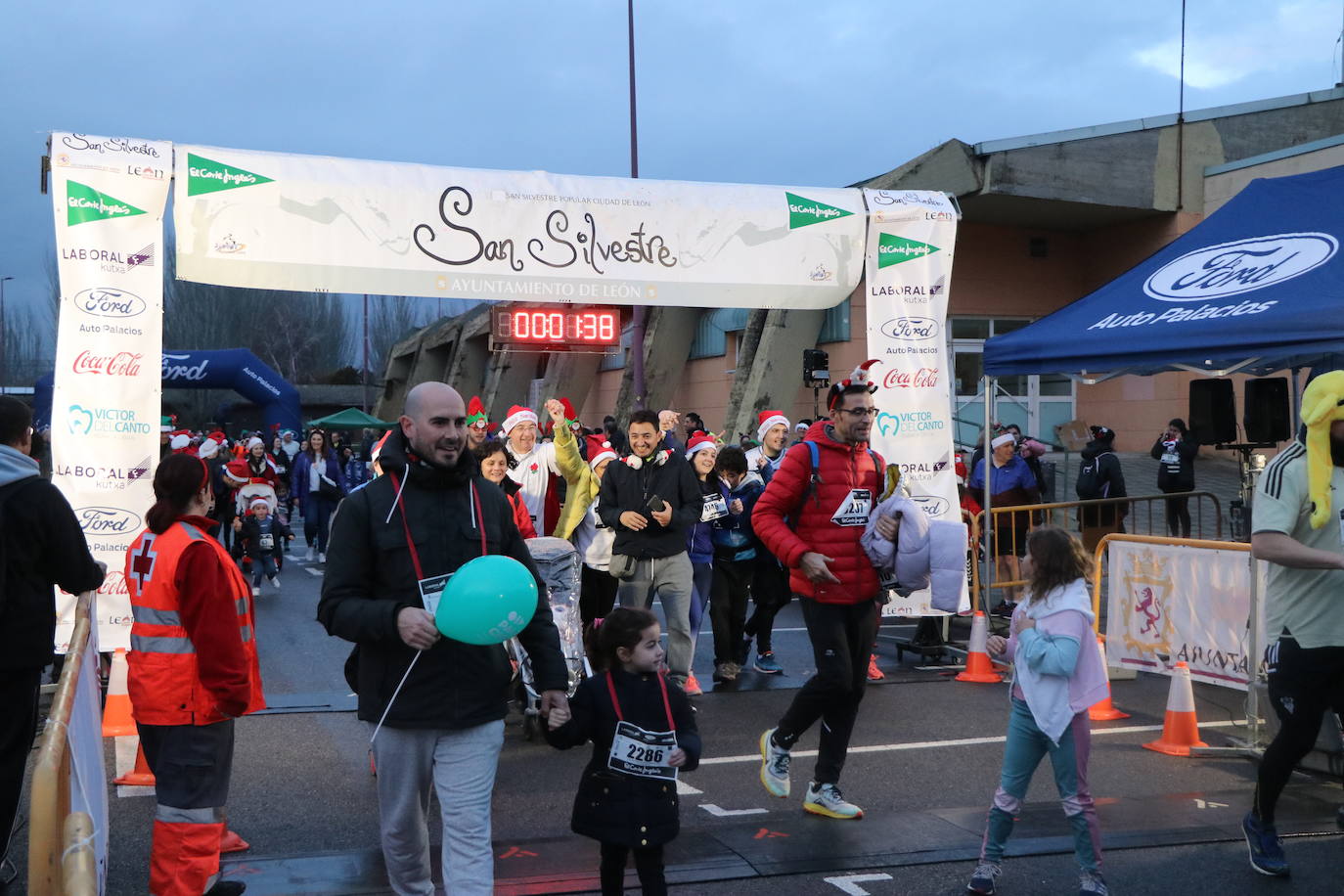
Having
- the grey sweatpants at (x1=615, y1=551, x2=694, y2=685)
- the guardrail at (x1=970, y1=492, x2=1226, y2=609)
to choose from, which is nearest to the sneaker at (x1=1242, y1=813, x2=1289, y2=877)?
the grey sweatpants at (x1=615, y1=551, x2=694, y2=685)

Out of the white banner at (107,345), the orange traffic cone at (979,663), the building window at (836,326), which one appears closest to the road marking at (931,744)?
the orange traffic cone at (979,663)

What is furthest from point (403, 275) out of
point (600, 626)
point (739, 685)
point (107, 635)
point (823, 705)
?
point (600, 626)

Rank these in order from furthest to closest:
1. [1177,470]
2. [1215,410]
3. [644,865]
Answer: [1177,470] < [1215,410] < [644,865]

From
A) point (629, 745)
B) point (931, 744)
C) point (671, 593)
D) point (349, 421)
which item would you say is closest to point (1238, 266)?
point (931, 744)

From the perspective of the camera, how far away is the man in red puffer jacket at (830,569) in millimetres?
5863

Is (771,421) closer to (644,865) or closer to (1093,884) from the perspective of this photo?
(1093,884)

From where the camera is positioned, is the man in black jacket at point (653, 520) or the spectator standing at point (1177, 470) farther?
the spectator standing at point (1177, 470)

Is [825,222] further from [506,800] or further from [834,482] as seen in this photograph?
[506,800]

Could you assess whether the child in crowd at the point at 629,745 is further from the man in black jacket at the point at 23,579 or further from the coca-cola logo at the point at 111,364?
the coca-cola logo at the point at 111,364

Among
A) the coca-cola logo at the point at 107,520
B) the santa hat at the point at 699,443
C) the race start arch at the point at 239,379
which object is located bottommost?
the coca-cola logo at the point at 107,520

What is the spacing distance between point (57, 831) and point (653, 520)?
5.62 metres

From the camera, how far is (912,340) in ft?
34.1

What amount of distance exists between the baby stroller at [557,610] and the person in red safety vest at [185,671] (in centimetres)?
298

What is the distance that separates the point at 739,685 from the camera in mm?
9500
